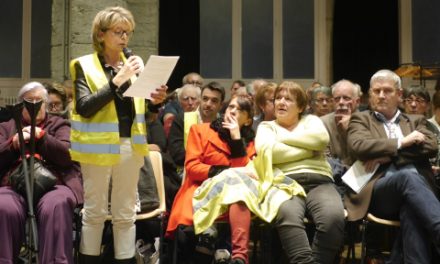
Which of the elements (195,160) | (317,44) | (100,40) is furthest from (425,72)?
(100,40)

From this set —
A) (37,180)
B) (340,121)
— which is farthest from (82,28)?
(37,180)

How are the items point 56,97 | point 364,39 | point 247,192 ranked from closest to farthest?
point 247,192 → point 56,97 → point 364,39

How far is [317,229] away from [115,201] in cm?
125

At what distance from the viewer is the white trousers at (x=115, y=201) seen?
3777 millimetres

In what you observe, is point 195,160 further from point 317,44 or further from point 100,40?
point 317,44

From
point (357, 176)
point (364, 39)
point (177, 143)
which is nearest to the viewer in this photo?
point (357, 176)

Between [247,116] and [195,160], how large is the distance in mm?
499

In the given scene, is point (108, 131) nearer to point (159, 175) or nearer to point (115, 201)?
point (115, 201)

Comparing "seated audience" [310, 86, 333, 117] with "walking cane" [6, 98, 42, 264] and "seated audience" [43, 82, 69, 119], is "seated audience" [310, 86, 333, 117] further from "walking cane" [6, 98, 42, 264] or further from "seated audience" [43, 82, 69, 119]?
"walking cane" [6, 98, 42, 264]

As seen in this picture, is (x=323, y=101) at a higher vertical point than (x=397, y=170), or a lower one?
higher

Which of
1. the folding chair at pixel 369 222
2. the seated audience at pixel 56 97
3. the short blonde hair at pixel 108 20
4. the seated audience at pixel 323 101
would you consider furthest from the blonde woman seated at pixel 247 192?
the seated audience at pixel 56 97

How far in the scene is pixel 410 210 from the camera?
4.09m

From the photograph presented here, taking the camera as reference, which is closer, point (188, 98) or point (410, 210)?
point (410, 210)

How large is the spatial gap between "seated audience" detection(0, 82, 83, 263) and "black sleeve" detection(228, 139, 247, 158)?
1.03 m
